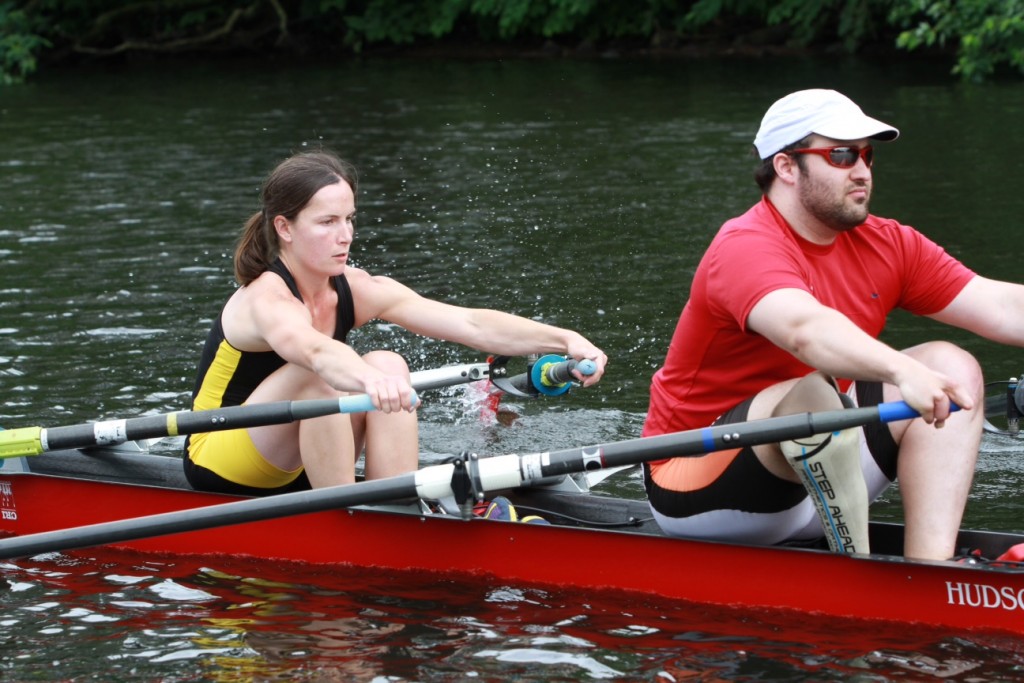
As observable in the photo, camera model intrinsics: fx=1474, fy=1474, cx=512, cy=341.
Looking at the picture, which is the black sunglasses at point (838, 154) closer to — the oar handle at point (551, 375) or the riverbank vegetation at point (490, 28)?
the oar handle at point (551, 375)

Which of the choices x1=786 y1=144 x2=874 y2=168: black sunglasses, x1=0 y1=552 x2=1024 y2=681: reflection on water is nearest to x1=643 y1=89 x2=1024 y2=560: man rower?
x1=786 y1=144 x2=874 y2=168: black sunglasses

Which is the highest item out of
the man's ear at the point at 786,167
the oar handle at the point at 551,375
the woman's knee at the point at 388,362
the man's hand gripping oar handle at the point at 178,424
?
the man's ear at the point at 786,167

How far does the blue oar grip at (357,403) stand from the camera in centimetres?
514

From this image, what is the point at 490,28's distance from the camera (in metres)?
28.1

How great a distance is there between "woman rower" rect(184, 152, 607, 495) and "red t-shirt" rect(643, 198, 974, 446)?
620 mm

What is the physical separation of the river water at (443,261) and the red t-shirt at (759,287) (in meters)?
0.82

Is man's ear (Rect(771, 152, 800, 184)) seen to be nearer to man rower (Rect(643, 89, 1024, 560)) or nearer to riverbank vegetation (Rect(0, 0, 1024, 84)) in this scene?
man rower (Rect(643, 89, 1024, 560))

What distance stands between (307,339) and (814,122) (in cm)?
194

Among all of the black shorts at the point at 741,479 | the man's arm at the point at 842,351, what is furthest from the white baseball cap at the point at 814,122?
the black shorts at the point at 741,479

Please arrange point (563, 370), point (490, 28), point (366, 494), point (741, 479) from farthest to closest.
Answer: point (490, 28) → point (563, 370) → point (366, 494) → point (741, 479)

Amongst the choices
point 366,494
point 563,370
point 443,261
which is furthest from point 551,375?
point 443,261

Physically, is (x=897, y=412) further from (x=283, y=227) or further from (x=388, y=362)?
(x=283, y=227)

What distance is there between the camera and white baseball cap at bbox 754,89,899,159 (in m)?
4.66

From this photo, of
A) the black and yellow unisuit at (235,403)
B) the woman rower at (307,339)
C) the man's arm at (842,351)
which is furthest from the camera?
the black and yellow unisuit at (235,403)
